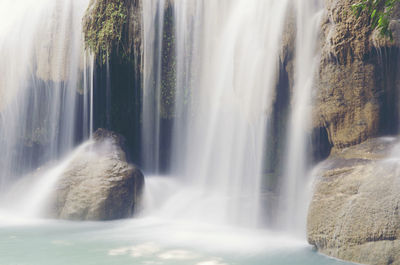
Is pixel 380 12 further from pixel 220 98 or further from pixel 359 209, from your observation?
pixel 220 98

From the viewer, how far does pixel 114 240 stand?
7.16 meters

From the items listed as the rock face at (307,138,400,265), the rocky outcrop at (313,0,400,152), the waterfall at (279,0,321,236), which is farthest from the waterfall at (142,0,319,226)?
the rock face at (307,138,400,265)

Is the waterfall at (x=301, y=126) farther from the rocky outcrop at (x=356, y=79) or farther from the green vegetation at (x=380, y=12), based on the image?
the green vegetation at (x=380, y=12)

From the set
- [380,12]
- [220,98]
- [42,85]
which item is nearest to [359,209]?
[380,12]

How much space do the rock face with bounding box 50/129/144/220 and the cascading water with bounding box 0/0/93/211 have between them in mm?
1697

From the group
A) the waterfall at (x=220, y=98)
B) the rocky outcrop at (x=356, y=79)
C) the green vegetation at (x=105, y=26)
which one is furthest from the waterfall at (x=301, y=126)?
the green vegetation at (x=105, y=26)

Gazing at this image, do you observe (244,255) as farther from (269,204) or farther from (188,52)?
(188,52)

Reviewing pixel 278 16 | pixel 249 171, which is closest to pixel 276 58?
pixel 278 16

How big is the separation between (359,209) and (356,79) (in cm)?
238

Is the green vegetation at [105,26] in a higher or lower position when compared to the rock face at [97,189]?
higher

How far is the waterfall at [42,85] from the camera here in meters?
11.8

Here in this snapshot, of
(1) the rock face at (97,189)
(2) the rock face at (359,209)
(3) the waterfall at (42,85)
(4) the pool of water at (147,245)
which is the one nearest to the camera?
(2) the rock face at (359,209)

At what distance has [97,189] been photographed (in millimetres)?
9320

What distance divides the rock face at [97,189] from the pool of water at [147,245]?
54cm
